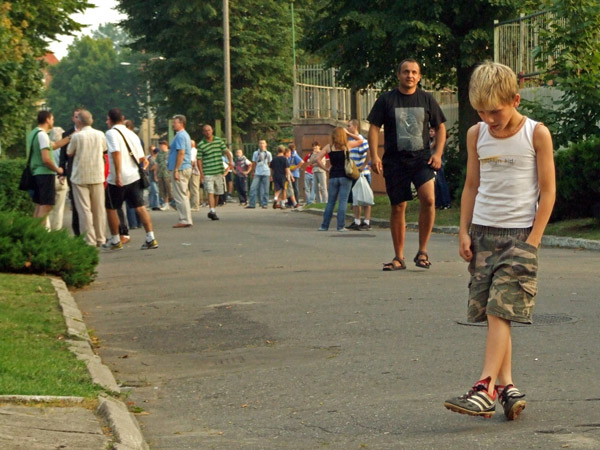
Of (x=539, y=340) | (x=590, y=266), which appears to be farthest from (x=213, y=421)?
(x=590, y=266)

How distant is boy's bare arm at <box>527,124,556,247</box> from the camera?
19.4ft

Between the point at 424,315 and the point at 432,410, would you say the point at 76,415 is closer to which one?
the point at 432,410

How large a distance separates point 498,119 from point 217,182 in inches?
871

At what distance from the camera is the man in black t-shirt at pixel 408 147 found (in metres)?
12.3

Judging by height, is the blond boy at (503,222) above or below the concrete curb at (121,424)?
above

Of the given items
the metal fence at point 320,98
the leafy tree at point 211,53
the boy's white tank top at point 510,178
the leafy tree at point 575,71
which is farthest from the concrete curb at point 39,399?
the leafy tree at point 211,53

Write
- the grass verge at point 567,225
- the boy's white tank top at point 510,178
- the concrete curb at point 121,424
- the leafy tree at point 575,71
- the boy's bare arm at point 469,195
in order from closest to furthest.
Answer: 1. the concrete curb at point 121,424
2. the boy's white tank top at point 510,178
3. the boy's bare arm at point 469,195
4. the grass verge at point 567,225
5. the leafy tree at point 575,71

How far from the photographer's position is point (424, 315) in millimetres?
9391

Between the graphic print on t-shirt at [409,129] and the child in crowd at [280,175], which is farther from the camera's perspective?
the child in crowd at [280,175]

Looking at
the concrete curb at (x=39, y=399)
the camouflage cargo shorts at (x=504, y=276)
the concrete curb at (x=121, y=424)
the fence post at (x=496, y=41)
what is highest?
the fence post at (x=496, y=41)

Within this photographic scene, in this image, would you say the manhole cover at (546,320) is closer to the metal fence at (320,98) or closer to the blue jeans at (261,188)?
the blue jeans at (261,188)

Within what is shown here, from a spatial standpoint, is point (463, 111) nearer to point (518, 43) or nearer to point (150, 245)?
point (518, 43)

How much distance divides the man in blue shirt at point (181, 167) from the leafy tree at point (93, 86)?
105 meters

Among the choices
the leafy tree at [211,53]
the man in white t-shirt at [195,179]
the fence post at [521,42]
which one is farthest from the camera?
the leafy tree at [211,53]
